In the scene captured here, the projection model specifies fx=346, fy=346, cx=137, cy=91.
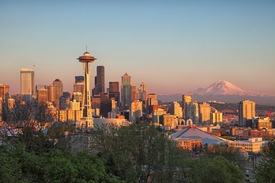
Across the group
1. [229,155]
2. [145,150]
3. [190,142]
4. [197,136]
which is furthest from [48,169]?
[197,136]

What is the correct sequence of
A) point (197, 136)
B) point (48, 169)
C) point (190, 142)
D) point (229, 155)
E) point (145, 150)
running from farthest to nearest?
1. point (197, 136)
2. point (190, 142)
3. point (229, 155)
4. point (145, 150)
5. point (48, 169)

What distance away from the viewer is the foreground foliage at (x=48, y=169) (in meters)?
13.7

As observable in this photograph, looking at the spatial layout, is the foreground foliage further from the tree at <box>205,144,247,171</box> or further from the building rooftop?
the building rooftop

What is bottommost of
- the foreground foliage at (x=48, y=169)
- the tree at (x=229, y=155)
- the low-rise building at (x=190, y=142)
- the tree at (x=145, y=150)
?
the low-rise building at (x=190, y=142)

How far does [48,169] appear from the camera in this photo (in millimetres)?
14258

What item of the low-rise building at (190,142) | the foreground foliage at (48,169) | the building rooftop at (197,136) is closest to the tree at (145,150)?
the foreground foliage at (48,169)

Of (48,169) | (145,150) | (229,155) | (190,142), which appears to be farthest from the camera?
(190,142)

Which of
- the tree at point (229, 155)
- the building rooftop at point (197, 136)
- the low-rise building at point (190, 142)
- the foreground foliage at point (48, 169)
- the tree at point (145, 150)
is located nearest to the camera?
the foreground foliage at point (48, 169)

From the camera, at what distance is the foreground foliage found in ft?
45.0

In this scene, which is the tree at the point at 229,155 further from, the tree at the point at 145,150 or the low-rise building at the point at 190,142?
the low-rise building at the point at 190,142

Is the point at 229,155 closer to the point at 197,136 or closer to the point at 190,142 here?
the point at 190,142

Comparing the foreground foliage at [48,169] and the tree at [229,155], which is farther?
the tree at [229,155]

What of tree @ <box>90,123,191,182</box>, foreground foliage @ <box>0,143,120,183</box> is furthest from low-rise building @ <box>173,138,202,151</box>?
foreground foliage @ <box>0,143,120,183</box>

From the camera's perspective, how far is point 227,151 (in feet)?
170
